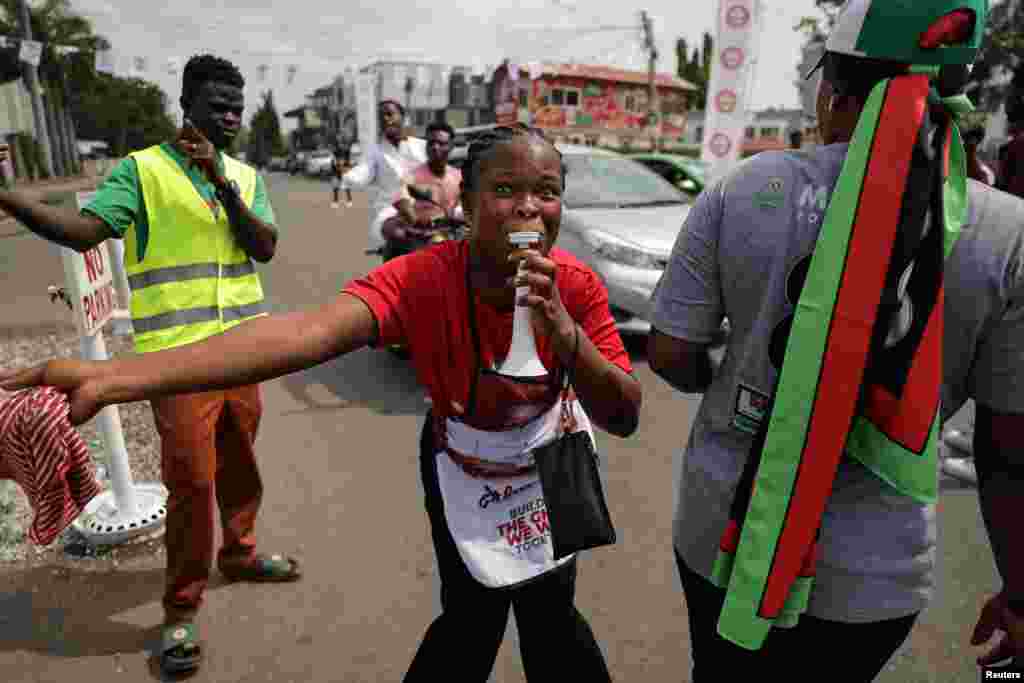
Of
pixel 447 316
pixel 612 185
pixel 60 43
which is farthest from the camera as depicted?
pixel 60 43

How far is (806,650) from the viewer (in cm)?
128

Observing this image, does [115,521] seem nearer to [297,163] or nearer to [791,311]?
[791,311]

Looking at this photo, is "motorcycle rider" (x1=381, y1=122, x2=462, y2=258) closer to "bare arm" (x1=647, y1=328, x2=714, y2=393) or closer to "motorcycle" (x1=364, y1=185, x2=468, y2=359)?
"motorcycle" (x1=364, y1=185, x2=468, y2=359)

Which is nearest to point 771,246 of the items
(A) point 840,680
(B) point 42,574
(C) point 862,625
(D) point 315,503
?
(C) point 862,625

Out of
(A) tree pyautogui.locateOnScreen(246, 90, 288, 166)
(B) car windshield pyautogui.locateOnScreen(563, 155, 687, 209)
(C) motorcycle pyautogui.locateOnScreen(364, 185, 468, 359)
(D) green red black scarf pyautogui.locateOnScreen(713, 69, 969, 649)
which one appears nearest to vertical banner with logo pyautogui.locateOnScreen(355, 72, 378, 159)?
(B) car windshield pyautogui.locateOnScreen(563, 155, 687, 209)

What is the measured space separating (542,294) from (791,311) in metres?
0.43

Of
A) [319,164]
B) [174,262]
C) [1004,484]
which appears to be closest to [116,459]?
[174,262]

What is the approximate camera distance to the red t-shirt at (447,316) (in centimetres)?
150

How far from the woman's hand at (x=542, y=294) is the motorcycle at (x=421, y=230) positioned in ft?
12.3

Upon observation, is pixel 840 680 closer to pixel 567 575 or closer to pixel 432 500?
Answer: pixel 567 575

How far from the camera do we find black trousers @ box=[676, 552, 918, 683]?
126 centimetres

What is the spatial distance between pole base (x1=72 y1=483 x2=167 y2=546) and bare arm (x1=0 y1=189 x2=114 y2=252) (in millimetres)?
1353

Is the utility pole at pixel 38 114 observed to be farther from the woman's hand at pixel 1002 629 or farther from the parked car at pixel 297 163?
the woman's hand at pixel 1002 629

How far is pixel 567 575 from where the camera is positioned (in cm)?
178
